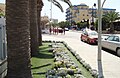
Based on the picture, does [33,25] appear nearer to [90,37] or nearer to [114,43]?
[114,43]

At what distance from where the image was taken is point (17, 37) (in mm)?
7852

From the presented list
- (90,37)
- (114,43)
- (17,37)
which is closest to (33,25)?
(114,43)

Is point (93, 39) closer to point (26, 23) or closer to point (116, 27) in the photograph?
point (26, 23)

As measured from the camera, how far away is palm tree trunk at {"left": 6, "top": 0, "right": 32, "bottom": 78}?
780 cm

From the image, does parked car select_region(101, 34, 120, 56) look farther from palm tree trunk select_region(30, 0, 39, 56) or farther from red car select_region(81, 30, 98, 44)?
red car select_region(81, 30, 98, 44)

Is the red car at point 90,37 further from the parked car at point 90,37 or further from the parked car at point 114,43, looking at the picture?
the parked car at point 114,43

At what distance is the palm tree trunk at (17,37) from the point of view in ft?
25.6

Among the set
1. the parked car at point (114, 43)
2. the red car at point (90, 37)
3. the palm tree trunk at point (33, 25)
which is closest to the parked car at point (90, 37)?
the red car at point (90, 37)

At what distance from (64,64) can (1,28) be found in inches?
113

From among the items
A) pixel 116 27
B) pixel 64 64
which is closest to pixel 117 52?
pixel 64 64

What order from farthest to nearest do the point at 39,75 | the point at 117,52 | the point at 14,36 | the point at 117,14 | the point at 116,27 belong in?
the point at 117,14, the point at 116,27, the point at 117,52, the point at 39,75, the point at 14,36

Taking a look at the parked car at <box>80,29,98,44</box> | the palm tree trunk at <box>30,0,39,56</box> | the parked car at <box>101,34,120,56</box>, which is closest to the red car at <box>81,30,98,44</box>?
the parked car at <box>80,29,98,44</box>

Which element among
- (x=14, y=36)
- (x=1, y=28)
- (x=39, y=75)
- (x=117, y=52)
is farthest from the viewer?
(x=117, y=52)

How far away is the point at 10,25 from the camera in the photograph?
Answer: 7879 millimetres
